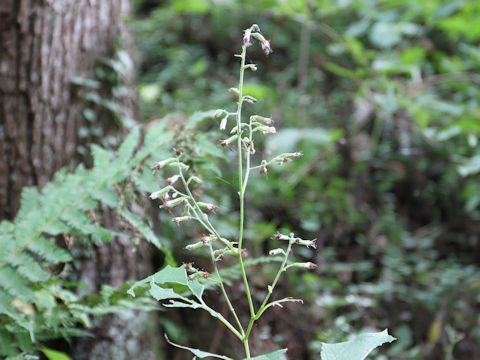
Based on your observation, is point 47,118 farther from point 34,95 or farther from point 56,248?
point 56,248

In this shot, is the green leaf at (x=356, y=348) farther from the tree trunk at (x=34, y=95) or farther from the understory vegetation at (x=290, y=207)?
the tree trunk at (x=34, y=95)

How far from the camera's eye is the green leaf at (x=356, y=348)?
839 mm

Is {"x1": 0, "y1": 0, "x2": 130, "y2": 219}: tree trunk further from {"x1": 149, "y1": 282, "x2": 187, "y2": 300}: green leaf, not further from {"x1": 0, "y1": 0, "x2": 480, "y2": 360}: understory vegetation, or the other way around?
{"x1": 149, "y1": 282, "x2": 187, "y2": 300}: green leaf

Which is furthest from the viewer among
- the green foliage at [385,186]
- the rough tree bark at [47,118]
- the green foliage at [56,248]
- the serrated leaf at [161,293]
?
the green foliage at [385,186]

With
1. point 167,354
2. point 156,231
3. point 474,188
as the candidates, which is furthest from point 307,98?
point 167,354

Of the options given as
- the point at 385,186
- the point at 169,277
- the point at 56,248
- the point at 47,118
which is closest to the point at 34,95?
the point at 47,118

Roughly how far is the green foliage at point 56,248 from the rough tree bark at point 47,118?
0.38 m

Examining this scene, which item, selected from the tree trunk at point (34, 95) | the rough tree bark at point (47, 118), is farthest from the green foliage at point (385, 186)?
the tree trunk at point (34, 95)

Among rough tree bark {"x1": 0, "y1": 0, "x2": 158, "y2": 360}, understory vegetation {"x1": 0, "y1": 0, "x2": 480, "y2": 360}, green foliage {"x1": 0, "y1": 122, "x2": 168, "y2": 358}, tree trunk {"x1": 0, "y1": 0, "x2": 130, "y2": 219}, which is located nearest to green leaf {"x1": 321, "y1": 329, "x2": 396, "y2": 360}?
understory vegetation {"x1": 0, "y1": 0, "x2": 480, "y2": 360}

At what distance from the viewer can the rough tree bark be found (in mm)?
1896

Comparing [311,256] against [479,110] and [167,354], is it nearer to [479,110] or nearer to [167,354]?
[167,354]

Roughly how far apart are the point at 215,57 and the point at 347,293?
3.68m

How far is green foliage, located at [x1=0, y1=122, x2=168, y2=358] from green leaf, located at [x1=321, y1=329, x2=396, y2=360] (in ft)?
2.10

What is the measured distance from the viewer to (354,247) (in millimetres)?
3291
